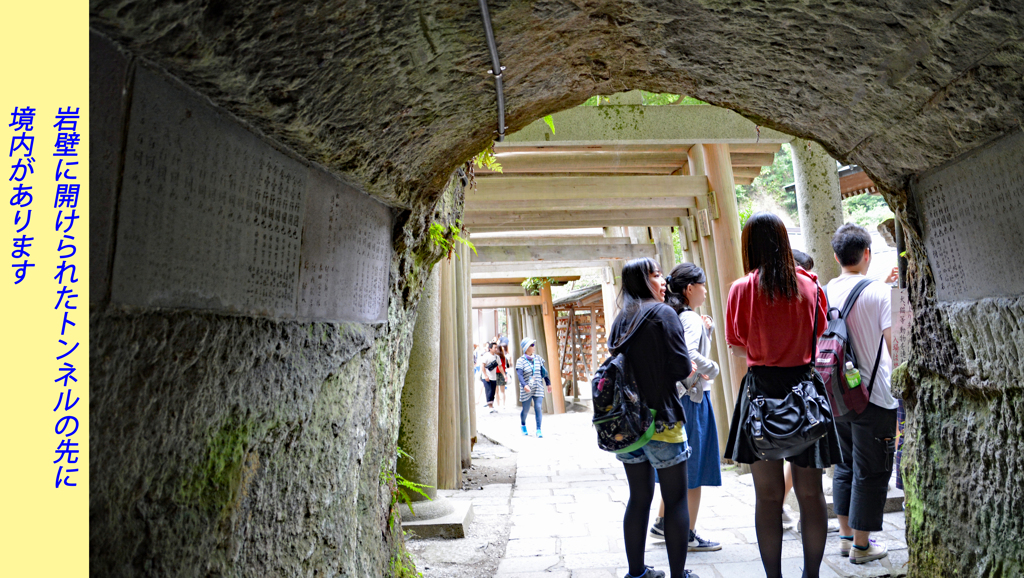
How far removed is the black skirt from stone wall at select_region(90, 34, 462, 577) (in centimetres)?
162

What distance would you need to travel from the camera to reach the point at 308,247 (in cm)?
202

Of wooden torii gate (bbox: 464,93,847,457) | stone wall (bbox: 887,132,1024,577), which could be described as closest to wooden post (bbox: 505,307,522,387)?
wooden torii gate (bbox: 464,93,847,457)

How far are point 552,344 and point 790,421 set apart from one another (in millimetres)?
14522

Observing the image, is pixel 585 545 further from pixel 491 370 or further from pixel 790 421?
pixel 491 370

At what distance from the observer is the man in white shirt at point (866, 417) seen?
3160 mm

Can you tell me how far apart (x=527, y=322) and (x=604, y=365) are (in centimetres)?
1736

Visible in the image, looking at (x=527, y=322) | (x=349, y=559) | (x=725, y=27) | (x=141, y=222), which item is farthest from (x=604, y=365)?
(x=527, y=322)

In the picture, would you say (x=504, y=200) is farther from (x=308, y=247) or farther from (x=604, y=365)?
(x=308, y=247)

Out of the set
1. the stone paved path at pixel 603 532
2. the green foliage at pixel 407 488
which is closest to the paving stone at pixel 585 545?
the stone paved path at pixel 603 532

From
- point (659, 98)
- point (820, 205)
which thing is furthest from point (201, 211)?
point (659, 98)

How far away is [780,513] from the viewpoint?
8.95 feet

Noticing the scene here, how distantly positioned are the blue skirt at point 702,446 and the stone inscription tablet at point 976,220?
1579 mm

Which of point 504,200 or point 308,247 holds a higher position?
point 504,200

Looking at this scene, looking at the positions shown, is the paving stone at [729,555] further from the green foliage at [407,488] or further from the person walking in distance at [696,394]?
the green foliage at [407,488]
